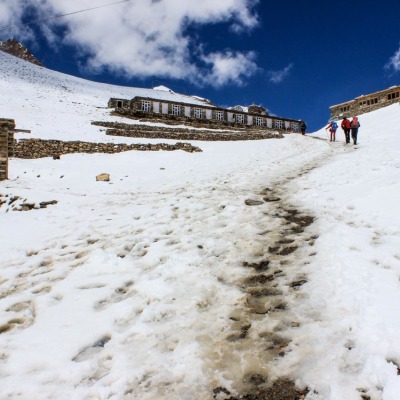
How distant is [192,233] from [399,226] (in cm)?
374

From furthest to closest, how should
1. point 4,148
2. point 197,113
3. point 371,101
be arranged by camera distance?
point 371,101, point 197,113, point 4,148

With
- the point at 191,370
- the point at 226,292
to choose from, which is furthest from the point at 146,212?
the point at 191,370

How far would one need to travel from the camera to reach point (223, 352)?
309 centimetres

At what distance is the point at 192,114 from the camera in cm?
5456

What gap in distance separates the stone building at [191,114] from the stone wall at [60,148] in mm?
26865

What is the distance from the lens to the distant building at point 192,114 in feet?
165

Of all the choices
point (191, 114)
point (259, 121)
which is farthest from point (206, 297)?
point (259, 121)

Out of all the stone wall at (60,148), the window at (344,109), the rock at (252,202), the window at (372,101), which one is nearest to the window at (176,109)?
the stone wall at (60,148)

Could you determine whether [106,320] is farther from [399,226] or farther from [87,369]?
[399,226]

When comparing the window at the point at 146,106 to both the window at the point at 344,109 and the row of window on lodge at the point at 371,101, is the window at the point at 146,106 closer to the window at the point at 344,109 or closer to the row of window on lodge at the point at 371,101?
the window at the point at 344,109

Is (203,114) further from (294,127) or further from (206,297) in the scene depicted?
(206,297)

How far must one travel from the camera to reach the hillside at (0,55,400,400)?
9.02 ft

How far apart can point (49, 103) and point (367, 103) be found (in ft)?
186

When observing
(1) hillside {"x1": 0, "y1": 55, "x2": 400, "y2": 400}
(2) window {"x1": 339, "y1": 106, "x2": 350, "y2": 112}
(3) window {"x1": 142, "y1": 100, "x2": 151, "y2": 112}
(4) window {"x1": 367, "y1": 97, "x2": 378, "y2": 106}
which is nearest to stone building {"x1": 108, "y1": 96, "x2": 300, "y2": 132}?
(3) window {"x1": 142, "y1": 100, "x2": 151, "y2": 112}
